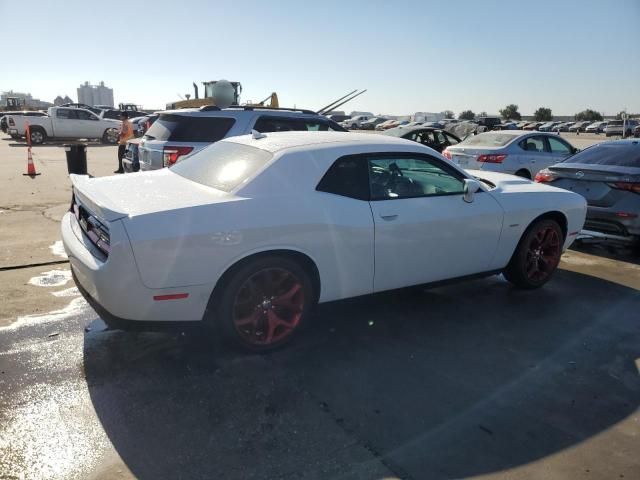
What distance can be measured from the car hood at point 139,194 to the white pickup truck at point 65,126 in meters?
23.2

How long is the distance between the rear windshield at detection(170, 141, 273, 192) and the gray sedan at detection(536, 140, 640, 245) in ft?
15.5

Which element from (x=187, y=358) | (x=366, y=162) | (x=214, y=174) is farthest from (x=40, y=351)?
(x=366, y=162)

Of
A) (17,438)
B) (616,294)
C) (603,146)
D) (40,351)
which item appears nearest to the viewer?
(17,438)

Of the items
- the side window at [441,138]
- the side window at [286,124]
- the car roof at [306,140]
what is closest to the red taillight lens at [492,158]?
the side window at [286,124]

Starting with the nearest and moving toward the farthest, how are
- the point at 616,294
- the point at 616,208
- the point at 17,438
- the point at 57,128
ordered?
the point at 17,438 → the point at 616,294 → the point at 616,208 → the point at 57,128

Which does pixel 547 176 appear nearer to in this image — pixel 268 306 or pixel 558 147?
pixel 558 147

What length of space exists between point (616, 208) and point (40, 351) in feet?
20.9

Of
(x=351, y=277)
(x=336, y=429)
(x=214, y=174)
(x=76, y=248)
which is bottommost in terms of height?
(x=336, y=429)

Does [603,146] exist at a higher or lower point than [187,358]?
higher

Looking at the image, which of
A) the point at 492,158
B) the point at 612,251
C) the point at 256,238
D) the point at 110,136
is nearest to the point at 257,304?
the point at 256,238

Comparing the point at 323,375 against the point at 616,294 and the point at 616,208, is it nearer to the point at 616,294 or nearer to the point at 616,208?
the point at 616,294

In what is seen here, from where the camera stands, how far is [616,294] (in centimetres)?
530

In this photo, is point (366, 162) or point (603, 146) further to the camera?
point (603, 146)

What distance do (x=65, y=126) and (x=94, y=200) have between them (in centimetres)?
2436
